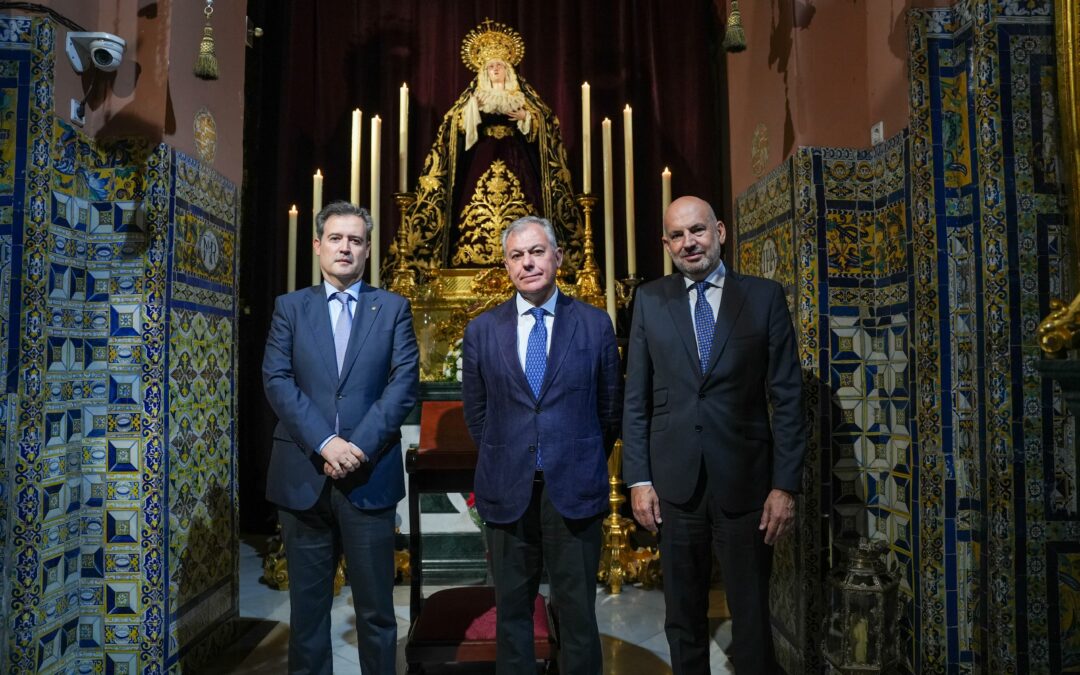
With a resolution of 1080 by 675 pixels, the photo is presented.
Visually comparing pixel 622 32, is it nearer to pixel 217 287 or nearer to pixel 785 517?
pixel 217 287

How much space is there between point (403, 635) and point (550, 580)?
1.29 m

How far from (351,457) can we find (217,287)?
144cm

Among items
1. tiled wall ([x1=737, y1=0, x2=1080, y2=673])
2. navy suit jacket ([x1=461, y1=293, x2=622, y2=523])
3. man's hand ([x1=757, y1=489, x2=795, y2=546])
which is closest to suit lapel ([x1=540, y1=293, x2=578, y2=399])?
navy suit jacket ([x1=461, y1=293, x2=622, y2=523])

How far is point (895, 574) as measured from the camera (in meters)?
2.30

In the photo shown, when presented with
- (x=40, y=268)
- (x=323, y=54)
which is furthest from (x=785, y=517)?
(x=323, y=54)

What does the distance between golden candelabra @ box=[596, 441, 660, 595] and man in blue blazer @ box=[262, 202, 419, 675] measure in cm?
167

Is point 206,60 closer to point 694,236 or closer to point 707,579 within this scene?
point 694,236

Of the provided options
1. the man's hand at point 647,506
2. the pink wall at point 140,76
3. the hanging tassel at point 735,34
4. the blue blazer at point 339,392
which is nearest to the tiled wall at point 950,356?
the hanging tassel at point 735,34

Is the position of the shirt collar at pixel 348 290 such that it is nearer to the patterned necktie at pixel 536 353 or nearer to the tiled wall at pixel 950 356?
the patterned necktie at pixel 536 353

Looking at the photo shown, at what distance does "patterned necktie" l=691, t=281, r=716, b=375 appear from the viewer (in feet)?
6.52

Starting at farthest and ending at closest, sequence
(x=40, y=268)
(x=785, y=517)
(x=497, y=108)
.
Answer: (x=497, y=108) < (x=40, y=268) < (x=785, y=517)

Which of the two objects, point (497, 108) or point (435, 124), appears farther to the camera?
point (435, 124)

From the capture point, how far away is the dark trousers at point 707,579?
1.90m

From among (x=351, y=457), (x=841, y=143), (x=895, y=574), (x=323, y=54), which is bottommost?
(x=895, y=574)
